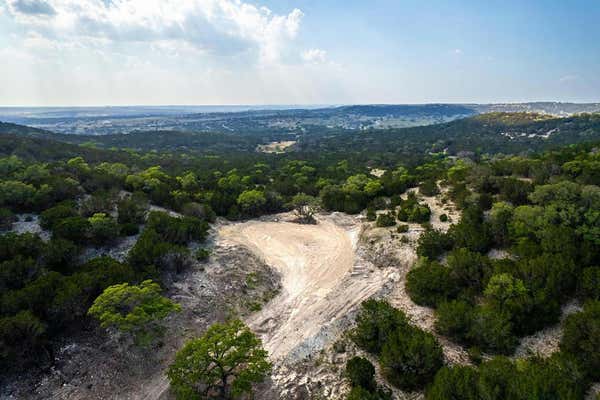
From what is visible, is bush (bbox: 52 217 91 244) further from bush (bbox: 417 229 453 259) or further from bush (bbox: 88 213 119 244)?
bush (bbox: 417 229 453 259)

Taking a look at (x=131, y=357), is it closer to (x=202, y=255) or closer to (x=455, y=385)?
(x=202, y=255)

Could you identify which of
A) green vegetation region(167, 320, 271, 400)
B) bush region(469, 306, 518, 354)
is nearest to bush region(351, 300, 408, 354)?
bush region(469, 306, 518, 354)

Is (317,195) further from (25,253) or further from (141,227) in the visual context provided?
(25,253)

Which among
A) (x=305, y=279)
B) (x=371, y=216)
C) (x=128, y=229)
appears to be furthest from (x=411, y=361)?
(x=128, y=229)

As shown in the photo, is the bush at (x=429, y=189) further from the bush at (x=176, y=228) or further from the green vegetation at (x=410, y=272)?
the bush at (x=176, y=228)

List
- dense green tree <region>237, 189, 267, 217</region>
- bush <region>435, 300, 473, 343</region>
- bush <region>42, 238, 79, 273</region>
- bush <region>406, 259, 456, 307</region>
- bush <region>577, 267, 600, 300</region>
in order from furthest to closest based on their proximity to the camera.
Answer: dense green tree <region>237, 189, 267, 217</region>, bush <region>42, 238, 79, 273</region>, bush <region>406, 259, 456, 307</region>, bush <region>577, 267, 600, 300</region>, bush <region>435, 300, 473, 343</region>

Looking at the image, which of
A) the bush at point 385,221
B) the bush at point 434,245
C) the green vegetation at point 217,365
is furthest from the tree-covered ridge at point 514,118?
the green vegetation at point 217,365
